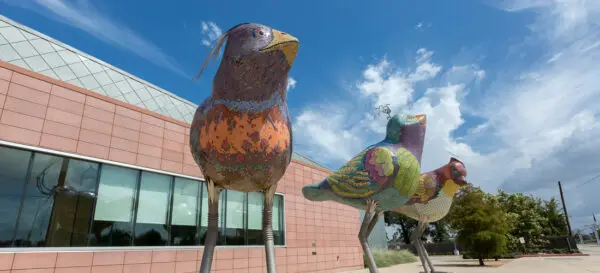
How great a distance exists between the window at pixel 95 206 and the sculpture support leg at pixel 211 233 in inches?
235

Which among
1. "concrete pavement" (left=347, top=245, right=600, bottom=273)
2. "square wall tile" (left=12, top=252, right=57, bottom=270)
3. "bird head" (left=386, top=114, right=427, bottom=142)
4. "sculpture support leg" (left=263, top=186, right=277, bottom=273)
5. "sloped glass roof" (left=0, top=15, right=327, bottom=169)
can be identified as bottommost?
"concrete pavement" (left=347, top=245, right=600, bottom=273)

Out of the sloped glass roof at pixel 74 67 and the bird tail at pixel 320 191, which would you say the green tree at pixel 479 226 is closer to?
the bird tail at pixel 320 191

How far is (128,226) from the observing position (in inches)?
337

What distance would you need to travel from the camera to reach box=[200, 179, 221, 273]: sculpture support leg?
10.5ft

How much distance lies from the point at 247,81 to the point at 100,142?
23.3 ft

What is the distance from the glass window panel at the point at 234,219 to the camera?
10.9 m

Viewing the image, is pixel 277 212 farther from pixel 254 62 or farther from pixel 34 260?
pixel 254 62

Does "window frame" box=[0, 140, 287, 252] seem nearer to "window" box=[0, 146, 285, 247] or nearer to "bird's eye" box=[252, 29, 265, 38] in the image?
"window" box=[0, 146, 285, 247]

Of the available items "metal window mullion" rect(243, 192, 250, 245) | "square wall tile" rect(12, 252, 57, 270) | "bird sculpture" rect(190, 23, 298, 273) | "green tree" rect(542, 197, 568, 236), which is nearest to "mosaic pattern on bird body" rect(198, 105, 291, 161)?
"bird sculpture" rect(190, 23, 298, 273)

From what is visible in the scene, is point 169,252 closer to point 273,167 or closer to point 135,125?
point 135,125

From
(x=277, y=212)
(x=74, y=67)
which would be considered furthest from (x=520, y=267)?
(x=74, y=67)

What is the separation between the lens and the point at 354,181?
5730mm

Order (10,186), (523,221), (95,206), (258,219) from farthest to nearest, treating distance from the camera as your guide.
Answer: (523,221) < (258,219) < (95,206) < (10,186)

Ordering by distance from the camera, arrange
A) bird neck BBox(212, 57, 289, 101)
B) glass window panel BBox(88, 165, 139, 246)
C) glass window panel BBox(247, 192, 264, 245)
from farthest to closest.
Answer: glass window panel BBox(247, 192, 264, 245) < glass window panel BBox(88, 165, 139, 246) < bird neck BBox(212, 57, 289, 101)
